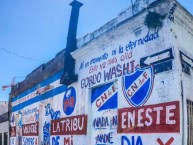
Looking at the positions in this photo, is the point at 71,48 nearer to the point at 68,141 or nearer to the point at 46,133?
the point at 68,141

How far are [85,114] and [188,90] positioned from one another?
3.31m

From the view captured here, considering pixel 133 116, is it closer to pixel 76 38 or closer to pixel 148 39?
pixel 148 39

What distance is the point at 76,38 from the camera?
29.7 ft

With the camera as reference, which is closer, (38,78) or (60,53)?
(60,53)

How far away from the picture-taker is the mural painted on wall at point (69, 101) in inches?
334

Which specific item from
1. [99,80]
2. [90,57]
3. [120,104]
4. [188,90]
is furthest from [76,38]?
[188,90]

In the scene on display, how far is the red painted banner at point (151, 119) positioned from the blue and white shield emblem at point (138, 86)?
0.63 ft

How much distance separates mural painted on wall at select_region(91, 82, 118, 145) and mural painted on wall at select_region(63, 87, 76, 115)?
3.09 ft

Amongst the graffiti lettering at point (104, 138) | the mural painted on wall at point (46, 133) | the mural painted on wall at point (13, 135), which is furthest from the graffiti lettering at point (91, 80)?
the mural painted on wall at point (13, 135)

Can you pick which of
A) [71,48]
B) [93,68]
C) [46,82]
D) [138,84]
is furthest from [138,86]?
[46,82]

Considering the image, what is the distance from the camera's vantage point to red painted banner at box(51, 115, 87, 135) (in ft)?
25.6

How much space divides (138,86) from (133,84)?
0.55ft

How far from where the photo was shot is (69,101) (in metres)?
8.70

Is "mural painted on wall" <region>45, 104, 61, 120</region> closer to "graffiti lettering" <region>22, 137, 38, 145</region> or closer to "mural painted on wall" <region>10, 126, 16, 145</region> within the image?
"graffiti lettering" <region>22, 137, 38, 145</region>
